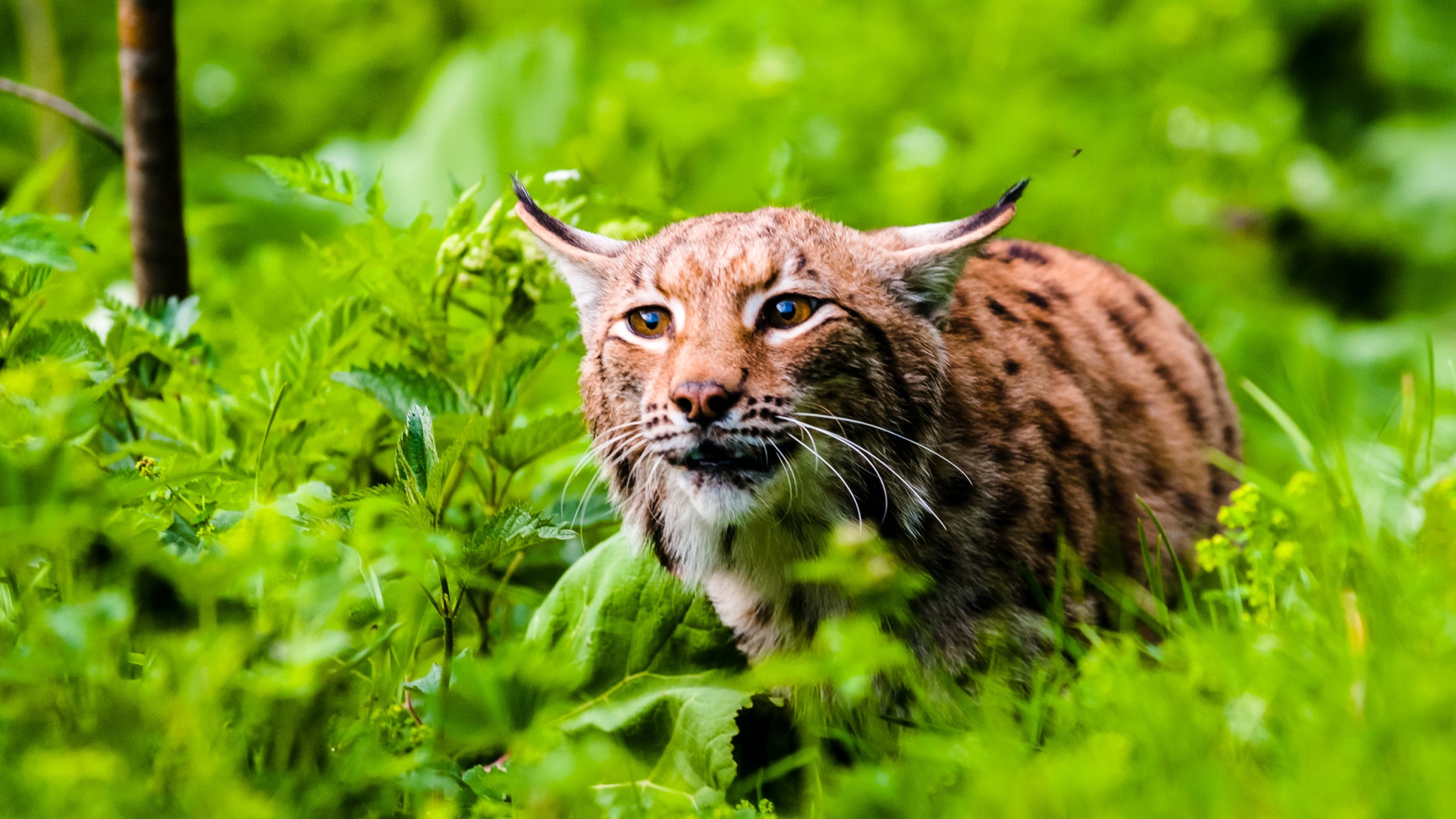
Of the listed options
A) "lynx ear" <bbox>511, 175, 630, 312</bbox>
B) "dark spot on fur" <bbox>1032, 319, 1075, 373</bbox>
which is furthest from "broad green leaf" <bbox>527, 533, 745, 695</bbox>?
"dark spot on fur" <bbox>1032, 319, 1075, 373</bbox>

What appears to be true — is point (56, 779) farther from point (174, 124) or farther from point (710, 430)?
point (174, 124)

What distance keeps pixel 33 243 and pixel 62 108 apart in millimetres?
953

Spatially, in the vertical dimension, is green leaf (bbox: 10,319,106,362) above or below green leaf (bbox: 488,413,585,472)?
above

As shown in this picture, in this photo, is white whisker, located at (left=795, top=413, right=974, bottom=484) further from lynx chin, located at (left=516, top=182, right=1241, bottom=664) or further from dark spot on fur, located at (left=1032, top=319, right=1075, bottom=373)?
dark spot on fur, located at (left=1032, top=319, right=1075, bottom=373)

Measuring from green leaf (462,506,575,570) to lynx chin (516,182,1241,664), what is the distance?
39 centimetres

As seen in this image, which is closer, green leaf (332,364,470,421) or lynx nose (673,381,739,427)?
lynx nose (673,381,739,427)

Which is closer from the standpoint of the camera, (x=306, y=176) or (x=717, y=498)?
(x=717, y=498)

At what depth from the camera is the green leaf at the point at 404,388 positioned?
3.21 metres

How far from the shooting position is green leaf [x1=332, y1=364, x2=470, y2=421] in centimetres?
321

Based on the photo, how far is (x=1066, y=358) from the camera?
12.4 ft

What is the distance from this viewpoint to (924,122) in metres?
7.00

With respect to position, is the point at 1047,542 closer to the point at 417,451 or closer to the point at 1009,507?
the point at 1009,507

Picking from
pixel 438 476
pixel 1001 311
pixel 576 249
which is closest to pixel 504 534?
pixel 438 476

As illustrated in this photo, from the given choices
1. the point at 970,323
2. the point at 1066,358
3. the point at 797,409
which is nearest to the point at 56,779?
the point at 797,409
